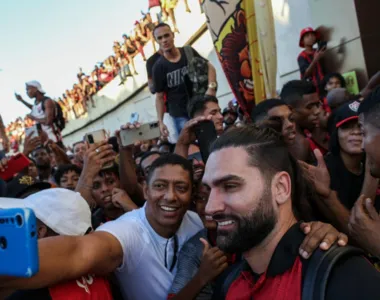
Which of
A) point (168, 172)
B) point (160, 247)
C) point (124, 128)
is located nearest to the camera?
point (160, 247)

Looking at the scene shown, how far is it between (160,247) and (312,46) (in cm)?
588

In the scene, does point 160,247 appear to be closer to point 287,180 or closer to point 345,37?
point 287,180

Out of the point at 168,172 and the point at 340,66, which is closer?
the point at 168,172

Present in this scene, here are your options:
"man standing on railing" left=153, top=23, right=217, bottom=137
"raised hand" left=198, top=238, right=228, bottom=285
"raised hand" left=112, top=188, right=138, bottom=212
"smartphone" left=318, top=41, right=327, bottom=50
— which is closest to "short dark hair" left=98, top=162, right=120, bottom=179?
"raised hand" left=112, top=188, right=138, bottom=212

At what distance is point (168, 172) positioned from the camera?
295 centimetres

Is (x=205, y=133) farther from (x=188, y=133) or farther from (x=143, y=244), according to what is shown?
(x=143, y=244)

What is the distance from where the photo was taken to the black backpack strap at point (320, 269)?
4.35 feet

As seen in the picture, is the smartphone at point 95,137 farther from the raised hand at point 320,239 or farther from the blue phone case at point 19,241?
the blue phone case at point 19,241

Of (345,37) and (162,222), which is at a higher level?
(345,37)

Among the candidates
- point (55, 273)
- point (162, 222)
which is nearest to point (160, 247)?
point (162, 222)

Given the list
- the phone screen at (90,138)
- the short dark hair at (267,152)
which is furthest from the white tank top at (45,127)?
the short dark hair at (267,152)

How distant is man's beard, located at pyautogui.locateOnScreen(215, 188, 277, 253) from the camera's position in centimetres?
170

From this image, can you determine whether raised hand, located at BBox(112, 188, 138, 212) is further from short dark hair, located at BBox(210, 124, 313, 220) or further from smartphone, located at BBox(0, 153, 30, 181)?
short dark hair, located at BBox(210, 124, 313, 220)

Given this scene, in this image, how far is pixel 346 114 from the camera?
11.0 ft
